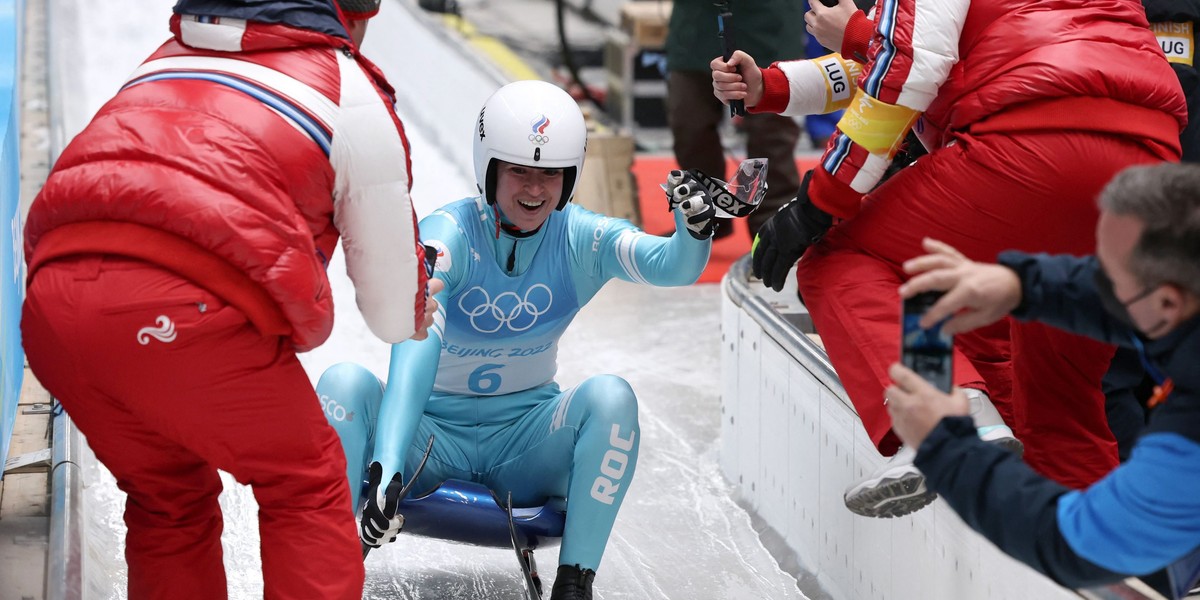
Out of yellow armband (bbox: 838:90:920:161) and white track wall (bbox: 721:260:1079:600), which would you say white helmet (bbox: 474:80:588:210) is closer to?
yellow armband (bbox: 838:90:920:161)

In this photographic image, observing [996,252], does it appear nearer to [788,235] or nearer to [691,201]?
[788,235]

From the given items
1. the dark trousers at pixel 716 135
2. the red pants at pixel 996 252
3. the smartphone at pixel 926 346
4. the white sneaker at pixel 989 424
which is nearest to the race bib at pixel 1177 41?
the red pants at pixel 996 252

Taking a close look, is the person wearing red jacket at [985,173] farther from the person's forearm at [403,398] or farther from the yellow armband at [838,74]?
the person's forearm at [403,398]

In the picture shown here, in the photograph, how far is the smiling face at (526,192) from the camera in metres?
3.21

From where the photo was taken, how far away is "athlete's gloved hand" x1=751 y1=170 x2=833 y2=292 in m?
3.04

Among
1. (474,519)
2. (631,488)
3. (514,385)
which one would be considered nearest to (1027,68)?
(514,385)

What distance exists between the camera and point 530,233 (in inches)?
130

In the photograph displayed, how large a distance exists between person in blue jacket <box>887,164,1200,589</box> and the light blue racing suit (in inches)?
44.8

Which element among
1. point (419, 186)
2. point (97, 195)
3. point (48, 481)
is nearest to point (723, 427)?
point (48, 481)

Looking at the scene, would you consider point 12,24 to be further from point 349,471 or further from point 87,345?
point 87,345

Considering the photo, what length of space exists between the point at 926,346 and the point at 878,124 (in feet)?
2.96

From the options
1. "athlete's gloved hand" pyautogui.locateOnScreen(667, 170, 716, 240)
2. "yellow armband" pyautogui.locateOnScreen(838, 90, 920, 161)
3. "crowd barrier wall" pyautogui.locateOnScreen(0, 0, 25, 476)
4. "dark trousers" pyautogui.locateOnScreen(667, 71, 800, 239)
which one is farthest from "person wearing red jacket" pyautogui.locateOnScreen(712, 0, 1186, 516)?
"dark trousers" pyautogui.locateOnScreen(667, 71, 800, 239)

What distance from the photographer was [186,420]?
2305mm

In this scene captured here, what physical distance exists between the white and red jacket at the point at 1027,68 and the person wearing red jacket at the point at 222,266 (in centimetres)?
98
